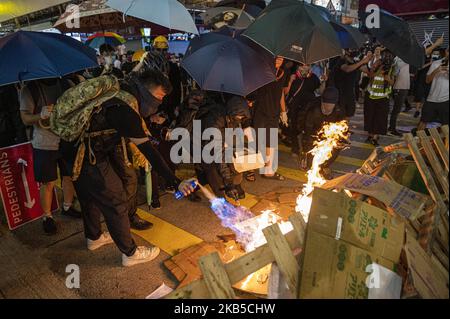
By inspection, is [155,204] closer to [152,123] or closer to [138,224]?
[138,224]

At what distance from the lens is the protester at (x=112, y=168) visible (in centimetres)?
279

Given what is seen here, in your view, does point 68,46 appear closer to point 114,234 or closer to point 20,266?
point 114,234

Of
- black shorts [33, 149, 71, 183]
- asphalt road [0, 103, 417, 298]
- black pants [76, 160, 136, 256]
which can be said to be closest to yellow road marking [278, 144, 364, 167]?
asphalt road [0, 103, 417, 298]

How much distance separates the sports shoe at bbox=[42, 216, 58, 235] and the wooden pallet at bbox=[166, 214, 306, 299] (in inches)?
110

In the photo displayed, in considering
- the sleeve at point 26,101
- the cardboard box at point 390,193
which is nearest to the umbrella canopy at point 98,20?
the sleeve at point 26,101

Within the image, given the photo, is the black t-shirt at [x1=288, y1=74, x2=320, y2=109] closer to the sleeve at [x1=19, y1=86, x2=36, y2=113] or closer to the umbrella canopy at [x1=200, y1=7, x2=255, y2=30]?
the umbrella canopy at [x1=200, y1=7, x2=255, y2=30]

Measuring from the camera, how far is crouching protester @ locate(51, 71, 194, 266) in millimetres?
2777

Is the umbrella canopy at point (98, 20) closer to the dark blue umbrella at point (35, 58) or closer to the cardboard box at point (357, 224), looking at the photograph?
the dark blue umbrella at point (35, 58)

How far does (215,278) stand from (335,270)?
2.77ft

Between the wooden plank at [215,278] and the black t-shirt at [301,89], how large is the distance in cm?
536

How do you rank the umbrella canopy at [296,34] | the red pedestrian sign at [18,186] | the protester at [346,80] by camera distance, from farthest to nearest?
the protester at [346,80] < the umbrella canopy at [296,34] < the red pedestrian sign at [18,186]

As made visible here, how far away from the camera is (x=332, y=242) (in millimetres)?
2301

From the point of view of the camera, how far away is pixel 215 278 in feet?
7.08

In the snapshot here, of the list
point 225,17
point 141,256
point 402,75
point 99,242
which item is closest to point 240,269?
point 141,256
